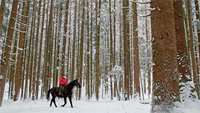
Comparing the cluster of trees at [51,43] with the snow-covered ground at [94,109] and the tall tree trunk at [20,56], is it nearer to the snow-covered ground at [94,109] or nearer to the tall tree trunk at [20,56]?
the tall tree trunk at [20,56]

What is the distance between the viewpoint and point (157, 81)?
817 centimetres

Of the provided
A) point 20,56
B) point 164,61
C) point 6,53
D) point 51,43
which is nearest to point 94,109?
point 164,61

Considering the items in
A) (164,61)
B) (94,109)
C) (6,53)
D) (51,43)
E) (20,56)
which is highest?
(51,43)

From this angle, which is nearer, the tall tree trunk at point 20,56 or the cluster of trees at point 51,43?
the tall tree trunk at point 20,56

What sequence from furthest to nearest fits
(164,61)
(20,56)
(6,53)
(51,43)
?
(51,43), (20,56), (6,53), (164,61)

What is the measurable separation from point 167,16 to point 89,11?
28.2 metres

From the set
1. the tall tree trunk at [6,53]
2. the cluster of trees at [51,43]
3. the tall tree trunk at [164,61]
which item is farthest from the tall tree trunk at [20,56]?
the tall tree trunk at [164,61]

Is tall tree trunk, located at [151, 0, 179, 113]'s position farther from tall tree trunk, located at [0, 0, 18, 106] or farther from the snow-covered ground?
tall tree trunk, located at [0, 0, 18, 106]

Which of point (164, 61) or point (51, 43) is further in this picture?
point (51, 43)

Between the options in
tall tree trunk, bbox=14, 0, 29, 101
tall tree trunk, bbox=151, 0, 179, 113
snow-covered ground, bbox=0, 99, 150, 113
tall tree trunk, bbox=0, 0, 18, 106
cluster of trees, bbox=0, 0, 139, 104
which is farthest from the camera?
cluster of trees, bbox=0, 0, 139, 104

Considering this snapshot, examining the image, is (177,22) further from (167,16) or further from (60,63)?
(60,63)

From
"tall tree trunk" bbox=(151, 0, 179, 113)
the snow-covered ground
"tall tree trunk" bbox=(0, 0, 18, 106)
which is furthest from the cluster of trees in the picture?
"tall tree trunk" bbox=(151, 0, 179, 113)

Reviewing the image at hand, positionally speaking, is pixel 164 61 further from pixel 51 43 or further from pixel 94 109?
pixel 51 43

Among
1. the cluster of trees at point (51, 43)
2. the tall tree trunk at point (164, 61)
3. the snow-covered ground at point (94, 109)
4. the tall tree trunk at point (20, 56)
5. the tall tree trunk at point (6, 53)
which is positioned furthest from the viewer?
the cluster of trees at point (51, 43)
